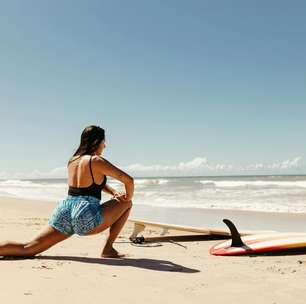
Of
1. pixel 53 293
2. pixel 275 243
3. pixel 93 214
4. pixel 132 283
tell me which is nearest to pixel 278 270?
pixel 275 243

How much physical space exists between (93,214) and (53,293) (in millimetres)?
1142

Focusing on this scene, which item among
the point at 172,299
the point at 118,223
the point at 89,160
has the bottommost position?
the point at 172,299

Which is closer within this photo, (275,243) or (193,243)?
(275,243)

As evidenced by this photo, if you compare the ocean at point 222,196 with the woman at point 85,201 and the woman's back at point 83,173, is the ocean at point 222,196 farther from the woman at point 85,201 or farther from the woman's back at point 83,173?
the woman's back at point 83,173

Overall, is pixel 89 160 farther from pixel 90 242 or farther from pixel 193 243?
pixel 193 243

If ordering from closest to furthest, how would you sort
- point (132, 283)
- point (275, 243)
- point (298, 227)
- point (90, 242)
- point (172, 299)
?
A: point (172, 299) → point (132, 283) → point (275, 243) → point (90, 242) → point (298, 227)

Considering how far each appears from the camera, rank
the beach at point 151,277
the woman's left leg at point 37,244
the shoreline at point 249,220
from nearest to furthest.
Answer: the beach at point 151,277, the woman's left leg at point 37,244, the shoreline at point 249,220

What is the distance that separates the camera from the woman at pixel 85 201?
361 centimetres

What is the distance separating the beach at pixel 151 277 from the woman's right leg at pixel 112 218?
14 cm

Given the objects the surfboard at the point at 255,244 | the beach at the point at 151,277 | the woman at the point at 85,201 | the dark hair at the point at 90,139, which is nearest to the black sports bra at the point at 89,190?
the woman at the point at 85,201

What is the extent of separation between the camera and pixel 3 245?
3.65 m

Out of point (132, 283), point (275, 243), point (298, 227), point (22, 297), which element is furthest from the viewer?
point (298, 227)

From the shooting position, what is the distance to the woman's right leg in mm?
3740

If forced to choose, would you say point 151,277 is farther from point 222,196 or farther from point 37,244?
point 222,196
